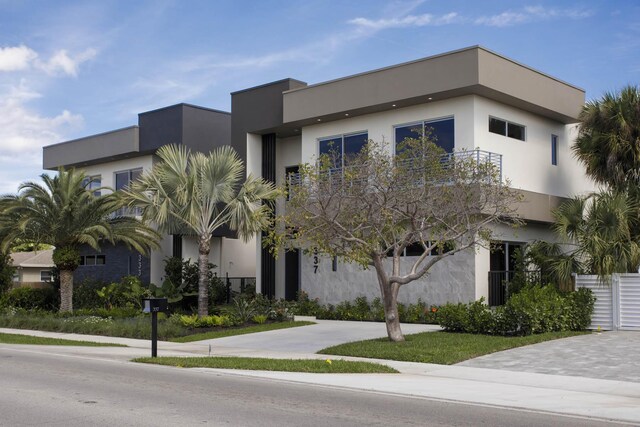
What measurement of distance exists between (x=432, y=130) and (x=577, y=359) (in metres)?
9.65

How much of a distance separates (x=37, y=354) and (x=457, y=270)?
12148 mm

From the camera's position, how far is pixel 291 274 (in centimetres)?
2997

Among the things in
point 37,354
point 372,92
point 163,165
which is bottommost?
point 37,354

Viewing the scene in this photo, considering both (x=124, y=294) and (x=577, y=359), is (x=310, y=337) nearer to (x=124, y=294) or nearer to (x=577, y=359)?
(x=577, y=359)

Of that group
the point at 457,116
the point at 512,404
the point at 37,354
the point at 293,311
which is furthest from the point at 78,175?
the point at 512,404

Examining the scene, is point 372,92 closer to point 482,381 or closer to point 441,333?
point 441,333

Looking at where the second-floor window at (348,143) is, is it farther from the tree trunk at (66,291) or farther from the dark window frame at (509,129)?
the tree trunk at (66,291)

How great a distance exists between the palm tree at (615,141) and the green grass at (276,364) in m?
12.0

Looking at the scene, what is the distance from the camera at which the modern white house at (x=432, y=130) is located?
A: 910 inches

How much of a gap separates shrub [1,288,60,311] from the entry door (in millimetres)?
10057

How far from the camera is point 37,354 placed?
18.3 meters

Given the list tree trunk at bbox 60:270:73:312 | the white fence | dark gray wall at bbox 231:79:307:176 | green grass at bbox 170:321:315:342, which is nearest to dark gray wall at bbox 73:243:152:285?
tree trunk at bbox 60:270:73:312

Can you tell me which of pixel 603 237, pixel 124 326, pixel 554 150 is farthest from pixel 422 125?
pixel 124 326

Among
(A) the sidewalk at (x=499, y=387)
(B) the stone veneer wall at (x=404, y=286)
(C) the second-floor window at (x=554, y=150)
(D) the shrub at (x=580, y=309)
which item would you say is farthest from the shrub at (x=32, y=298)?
(D) the shrub at (x=580, y=309)
